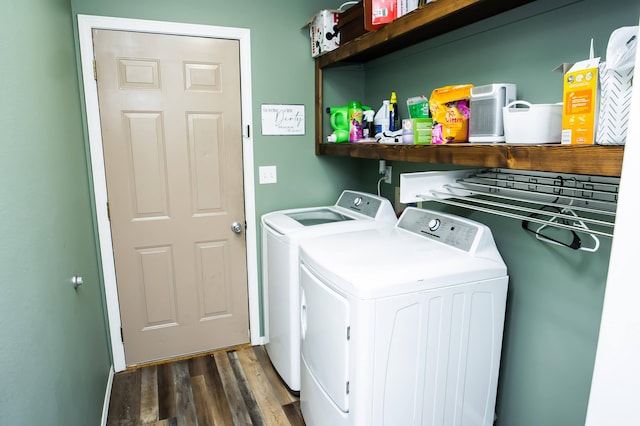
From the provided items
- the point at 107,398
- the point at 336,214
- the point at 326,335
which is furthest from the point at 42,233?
the point at 336,214

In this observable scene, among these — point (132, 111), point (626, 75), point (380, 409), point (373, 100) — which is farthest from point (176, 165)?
point (626, 75)

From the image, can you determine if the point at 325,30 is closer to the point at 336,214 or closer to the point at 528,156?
the point at 336,214

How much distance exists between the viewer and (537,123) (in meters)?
1.20

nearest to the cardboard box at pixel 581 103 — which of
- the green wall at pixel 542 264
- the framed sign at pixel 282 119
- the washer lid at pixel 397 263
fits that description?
the green wall at pixel 542 264

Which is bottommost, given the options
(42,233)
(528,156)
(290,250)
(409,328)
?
(409,328)

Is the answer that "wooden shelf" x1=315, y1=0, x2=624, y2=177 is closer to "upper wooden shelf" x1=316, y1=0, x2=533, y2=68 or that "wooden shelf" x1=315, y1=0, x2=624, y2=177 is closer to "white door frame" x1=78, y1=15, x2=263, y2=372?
"upper wooden shelf" x1=316, y1=0, x2=533, y2=68

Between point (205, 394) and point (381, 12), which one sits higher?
point (381, 12)

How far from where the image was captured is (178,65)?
235cm

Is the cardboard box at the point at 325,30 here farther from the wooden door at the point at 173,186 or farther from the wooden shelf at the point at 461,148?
the wooden door at the point at 173,186

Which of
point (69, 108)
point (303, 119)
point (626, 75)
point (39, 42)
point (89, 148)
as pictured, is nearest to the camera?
point (626, 75)

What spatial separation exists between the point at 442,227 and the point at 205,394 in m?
1.68

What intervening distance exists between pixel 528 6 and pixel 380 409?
5.40ft

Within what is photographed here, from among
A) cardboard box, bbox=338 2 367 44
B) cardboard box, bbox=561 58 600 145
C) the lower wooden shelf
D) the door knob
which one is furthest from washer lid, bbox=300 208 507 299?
cardboard box, bbox=338 2 367 44

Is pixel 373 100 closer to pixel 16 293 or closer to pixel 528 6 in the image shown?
pixel 528 6
